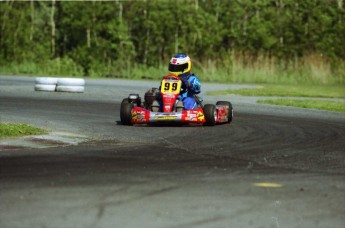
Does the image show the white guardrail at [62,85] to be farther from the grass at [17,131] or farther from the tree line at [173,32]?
the tree line at [173,32]

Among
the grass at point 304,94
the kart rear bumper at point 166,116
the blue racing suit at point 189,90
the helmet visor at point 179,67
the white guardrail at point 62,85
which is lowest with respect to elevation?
the grass at point 304,94

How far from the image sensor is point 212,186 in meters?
8.72

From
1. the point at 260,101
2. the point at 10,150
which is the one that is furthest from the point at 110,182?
the point at 260,101

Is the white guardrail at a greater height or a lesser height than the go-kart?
lesser

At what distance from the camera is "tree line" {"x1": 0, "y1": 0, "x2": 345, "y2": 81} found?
48.6 metres

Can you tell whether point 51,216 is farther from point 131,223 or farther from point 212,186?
point 212,186

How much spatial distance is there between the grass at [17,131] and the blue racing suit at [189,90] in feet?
12.2

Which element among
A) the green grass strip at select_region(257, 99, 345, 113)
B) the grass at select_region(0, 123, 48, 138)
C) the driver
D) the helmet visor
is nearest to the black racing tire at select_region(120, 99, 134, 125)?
the driver

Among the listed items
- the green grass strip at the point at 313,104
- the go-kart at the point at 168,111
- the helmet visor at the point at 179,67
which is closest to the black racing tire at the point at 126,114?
the go-kart at the point at 168,111

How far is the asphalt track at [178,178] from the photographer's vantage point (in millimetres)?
7180

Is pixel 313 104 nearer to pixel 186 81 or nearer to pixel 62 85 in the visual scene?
pixel 186 81

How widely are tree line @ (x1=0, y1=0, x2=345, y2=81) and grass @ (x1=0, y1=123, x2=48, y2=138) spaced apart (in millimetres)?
32451

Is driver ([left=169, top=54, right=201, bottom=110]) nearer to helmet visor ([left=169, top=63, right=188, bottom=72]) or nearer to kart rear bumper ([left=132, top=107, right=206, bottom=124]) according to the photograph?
helmet visor ([left=169, top=63, right=188, bottom=72])

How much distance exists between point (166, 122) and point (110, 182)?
8.38m
